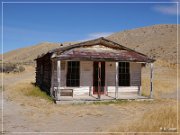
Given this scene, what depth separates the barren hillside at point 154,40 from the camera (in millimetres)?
65162

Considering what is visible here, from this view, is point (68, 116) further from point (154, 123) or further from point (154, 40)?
point (154, 40)

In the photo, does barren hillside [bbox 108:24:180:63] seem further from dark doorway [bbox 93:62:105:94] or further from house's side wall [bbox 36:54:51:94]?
dark doorway [bbox 93:62:105:94]

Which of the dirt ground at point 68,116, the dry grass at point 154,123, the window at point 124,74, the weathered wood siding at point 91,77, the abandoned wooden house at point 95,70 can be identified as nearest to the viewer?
the dry grass at point 154,123

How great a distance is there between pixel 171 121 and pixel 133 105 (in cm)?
579

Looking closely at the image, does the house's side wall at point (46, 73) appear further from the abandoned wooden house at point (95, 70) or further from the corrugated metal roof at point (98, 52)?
the corrugated metal roof at point (98, 52)

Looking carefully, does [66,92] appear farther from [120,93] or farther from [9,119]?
[9,119]

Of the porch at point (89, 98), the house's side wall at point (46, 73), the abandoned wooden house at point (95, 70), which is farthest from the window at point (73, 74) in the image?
the house's side wall at point (46, 73)

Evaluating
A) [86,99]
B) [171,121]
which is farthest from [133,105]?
[171,121]

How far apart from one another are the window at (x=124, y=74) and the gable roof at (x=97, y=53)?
86 centimetres

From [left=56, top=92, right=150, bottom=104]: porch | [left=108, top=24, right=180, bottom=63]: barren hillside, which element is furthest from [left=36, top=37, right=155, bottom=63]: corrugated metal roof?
[left=108, top=24, right=180, bottom=63]: barren hillside

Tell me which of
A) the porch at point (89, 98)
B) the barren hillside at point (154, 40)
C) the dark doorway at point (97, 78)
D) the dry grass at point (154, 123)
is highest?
the barren hillside at point (154, 40)

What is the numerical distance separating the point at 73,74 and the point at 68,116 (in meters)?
6.37

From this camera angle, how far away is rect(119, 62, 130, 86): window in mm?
19703

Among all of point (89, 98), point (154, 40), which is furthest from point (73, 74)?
point (154, 40)
